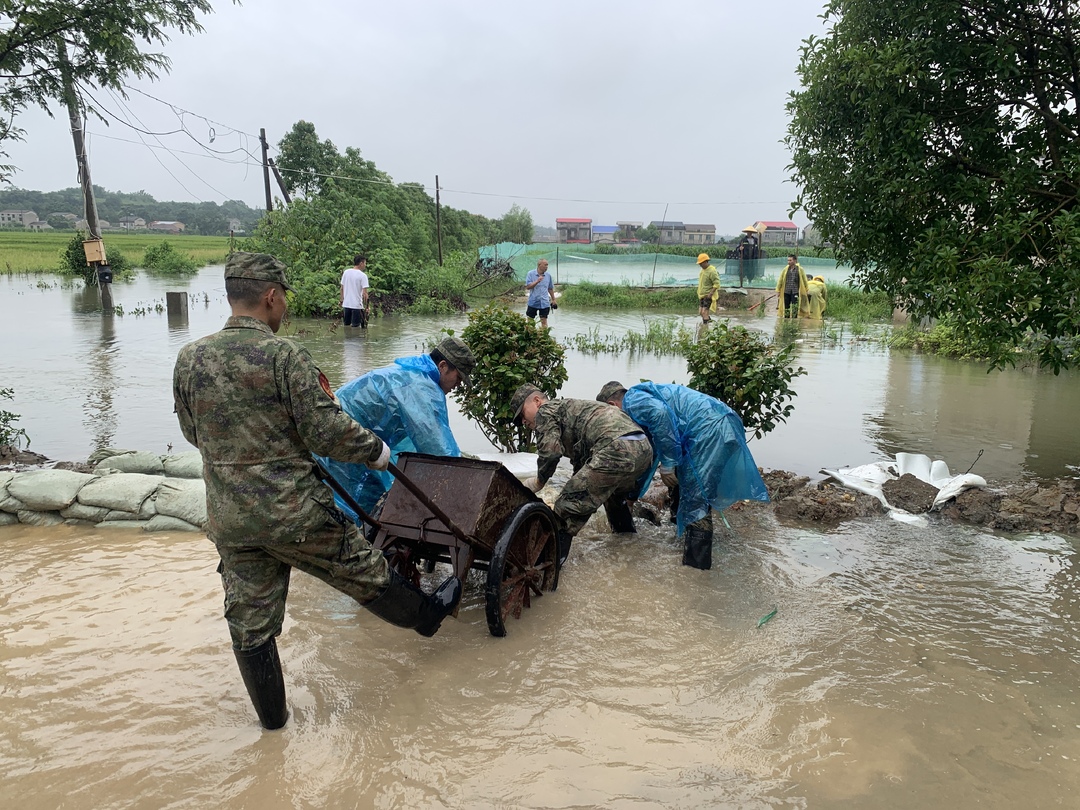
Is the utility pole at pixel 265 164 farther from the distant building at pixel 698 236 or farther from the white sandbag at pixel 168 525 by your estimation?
the distant building at pixel 698 236

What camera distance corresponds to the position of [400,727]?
314 centimetres

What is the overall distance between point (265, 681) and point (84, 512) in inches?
119

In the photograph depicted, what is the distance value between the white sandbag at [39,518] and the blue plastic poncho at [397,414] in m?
2.21

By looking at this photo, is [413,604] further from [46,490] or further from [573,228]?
[573,228]

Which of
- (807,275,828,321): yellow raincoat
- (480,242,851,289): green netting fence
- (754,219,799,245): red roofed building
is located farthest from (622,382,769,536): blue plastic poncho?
(754,219,799,245): red roofed building

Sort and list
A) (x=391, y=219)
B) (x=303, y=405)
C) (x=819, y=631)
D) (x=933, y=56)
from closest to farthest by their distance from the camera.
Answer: (x=303, y=405), (x=819, y=631), (x=933, y=56), (x=391, y=219)

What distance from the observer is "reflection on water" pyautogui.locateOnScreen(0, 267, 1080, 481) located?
7.30 m

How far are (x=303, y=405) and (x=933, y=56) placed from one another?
4978 millimetres

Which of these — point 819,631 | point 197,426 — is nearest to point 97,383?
point 197,426

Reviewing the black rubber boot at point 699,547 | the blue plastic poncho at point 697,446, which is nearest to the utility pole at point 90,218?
the blue plastic poncho at point 697,446

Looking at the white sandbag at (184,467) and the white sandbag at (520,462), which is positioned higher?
the white sandbag at (184,467)

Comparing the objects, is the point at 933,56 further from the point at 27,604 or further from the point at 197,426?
→ the point at 27,604

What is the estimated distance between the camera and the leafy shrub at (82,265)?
21.6 m

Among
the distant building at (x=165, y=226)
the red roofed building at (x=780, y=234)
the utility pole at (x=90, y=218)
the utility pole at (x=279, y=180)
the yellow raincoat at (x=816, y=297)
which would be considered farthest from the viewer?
the distant building at (x=165, y=226)
